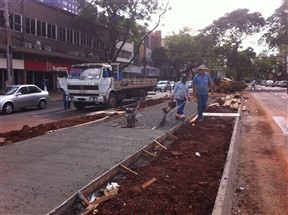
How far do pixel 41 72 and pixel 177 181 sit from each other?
105ft

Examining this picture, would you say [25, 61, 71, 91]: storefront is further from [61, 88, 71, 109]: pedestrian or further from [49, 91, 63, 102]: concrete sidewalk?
[61, 88, 71, 109]: pedestrian

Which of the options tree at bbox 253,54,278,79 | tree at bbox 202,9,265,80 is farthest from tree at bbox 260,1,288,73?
tree at bbox 253,54,278,79

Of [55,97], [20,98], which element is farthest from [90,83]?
[55,97]

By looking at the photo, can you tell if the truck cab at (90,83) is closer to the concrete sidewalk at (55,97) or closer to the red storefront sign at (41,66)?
the concrete sidewalk at (55,97)

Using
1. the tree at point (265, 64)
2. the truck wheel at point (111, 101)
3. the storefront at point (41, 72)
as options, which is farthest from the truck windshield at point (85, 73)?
the tree at point (265, 64)

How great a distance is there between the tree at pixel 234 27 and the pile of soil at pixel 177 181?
174ft

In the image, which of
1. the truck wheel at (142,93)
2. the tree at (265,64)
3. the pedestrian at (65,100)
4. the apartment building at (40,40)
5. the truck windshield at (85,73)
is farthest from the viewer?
the tree at (265,64)

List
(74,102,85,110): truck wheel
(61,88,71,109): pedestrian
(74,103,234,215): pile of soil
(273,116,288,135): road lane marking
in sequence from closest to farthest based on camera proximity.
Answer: (74,103,234,215): pile of soil → (273,116,288,135): road lane marking → (61,88,71,109): pedestrian → (74,102,85,110): truck wheel

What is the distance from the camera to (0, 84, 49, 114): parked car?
1783 centimetres

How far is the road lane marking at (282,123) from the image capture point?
11.6m

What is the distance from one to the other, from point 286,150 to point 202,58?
199 ft

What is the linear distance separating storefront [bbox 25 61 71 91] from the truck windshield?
1380cm

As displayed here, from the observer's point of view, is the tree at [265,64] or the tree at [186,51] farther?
the tree at [265,64]

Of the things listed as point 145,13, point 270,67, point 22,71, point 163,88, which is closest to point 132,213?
point 22,71
